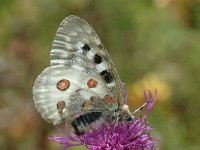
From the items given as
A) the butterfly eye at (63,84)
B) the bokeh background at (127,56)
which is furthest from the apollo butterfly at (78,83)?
the bokeh background at (127,56)

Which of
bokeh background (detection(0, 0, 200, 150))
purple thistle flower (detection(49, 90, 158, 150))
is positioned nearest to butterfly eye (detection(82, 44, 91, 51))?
purple thistle flower (detection(49, 90, 158, 150))

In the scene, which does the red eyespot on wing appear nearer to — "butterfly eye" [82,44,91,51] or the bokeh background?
"butterfly eye" [82,44,91,51]

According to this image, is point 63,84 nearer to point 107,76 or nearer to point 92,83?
point 92,83

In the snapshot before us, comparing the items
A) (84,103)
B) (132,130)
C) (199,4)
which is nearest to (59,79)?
(84,103)

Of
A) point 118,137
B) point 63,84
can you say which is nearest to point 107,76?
point 63,84

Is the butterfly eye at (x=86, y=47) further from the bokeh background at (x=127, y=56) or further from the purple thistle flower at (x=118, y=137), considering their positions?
the bokeh background at (x=127, y=56)
